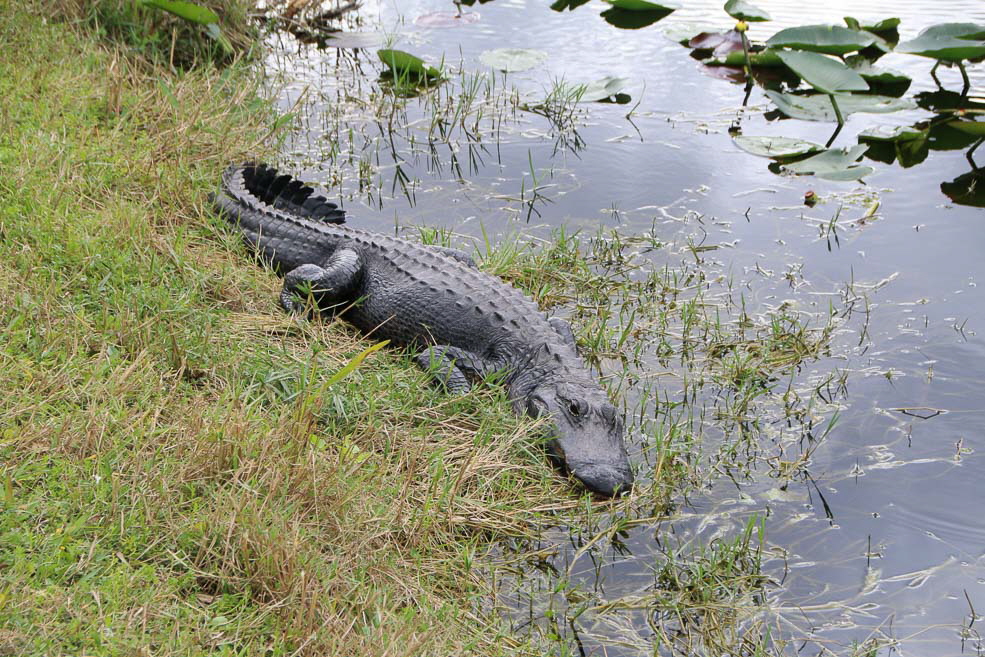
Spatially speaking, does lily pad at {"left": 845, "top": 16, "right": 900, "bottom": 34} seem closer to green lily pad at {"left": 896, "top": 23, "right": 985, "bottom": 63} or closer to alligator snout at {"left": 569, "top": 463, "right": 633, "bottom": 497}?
green lily pad at {"left": 896, "top": 23, "right": 985, "bottom": 63}

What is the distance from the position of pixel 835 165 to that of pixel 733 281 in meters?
1.56

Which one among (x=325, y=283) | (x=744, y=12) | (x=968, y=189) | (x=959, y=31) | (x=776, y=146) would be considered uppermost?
(x=959, y=31)

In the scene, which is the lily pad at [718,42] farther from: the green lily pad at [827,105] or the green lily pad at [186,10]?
the green lily pad at [186,10]

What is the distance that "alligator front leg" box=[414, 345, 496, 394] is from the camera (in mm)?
4121

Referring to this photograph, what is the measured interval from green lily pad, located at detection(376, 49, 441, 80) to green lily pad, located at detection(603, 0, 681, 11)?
2.46 metres

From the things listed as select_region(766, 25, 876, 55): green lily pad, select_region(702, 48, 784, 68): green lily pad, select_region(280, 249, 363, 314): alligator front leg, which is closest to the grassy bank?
select_region(280, 249, 363, 314): alligator front leg

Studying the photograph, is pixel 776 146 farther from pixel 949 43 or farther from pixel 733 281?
pixel 733 281

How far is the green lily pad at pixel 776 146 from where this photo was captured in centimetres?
645

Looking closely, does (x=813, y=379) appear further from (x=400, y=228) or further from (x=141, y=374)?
(x=141, y=374)

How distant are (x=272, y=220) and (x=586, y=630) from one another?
9.79 feet

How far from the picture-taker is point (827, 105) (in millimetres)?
6996

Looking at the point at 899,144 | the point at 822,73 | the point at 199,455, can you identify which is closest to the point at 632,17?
the point at 822,73

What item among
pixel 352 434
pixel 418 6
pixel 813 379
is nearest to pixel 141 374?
pixel 352 434

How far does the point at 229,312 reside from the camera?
14.2 ft
